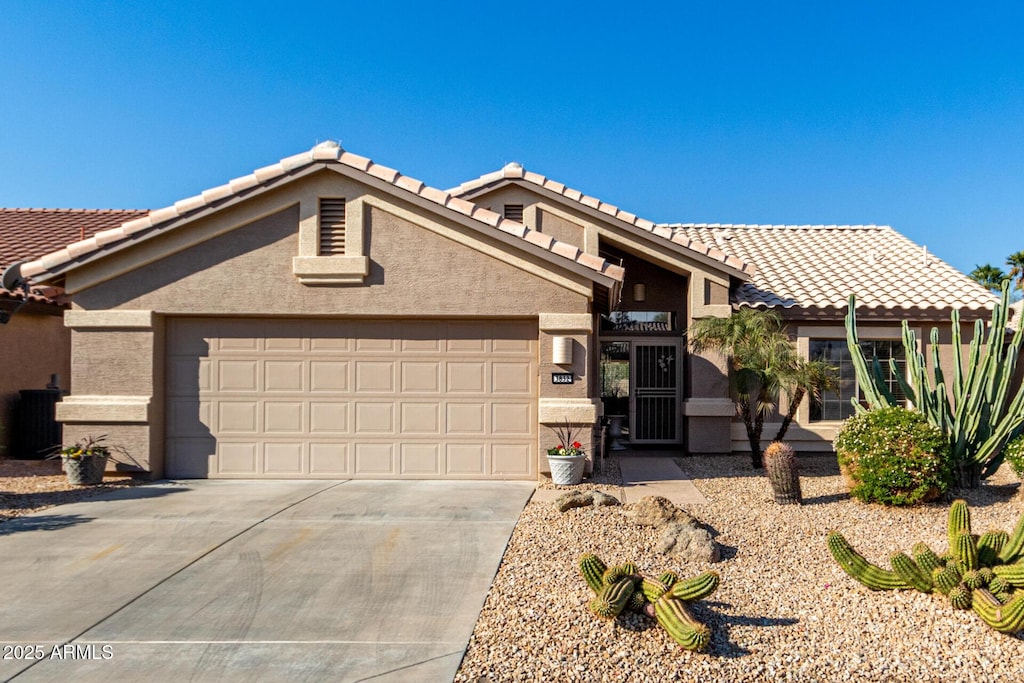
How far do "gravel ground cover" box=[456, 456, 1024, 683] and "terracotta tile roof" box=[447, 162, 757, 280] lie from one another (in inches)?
242

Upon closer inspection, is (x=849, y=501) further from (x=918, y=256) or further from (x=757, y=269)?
(x=918, y=256)

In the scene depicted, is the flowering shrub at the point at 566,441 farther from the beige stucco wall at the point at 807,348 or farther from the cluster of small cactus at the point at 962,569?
the cluster of small cactus at the point at 962,569

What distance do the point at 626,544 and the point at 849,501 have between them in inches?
149

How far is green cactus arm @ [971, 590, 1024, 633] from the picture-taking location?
15.7 feet

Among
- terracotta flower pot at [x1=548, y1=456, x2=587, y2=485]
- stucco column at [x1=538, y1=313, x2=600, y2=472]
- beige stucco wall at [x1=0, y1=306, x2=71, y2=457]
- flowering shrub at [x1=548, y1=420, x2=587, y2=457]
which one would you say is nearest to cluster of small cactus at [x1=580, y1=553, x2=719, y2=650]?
terracotta flower pot at [x1=548, y1=456, x2=587, y2=485]

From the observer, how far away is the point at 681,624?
4.66m

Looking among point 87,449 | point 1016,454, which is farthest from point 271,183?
point 1016,454

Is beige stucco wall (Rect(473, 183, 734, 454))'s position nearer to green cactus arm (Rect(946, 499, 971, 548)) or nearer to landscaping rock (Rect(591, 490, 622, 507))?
landscaping rock (Rect(591, 490, 622, 507))

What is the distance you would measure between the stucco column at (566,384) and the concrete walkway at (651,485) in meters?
0.74

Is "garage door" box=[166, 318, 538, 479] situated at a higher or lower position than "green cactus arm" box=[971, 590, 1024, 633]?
higher

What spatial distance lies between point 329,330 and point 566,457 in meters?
3.99

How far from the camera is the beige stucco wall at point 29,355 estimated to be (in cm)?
1291

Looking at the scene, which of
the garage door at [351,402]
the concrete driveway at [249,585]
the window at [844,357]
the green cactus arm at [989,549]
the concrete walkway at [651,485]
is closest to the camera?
the concrete driveway at [249,585]

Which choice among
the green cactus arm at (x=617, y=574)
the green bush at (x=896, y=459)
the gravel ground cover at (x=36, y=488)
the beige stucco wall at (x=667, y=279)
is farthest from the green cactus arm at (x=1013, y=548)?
the gravel ground cover at (x=36, y=488)
